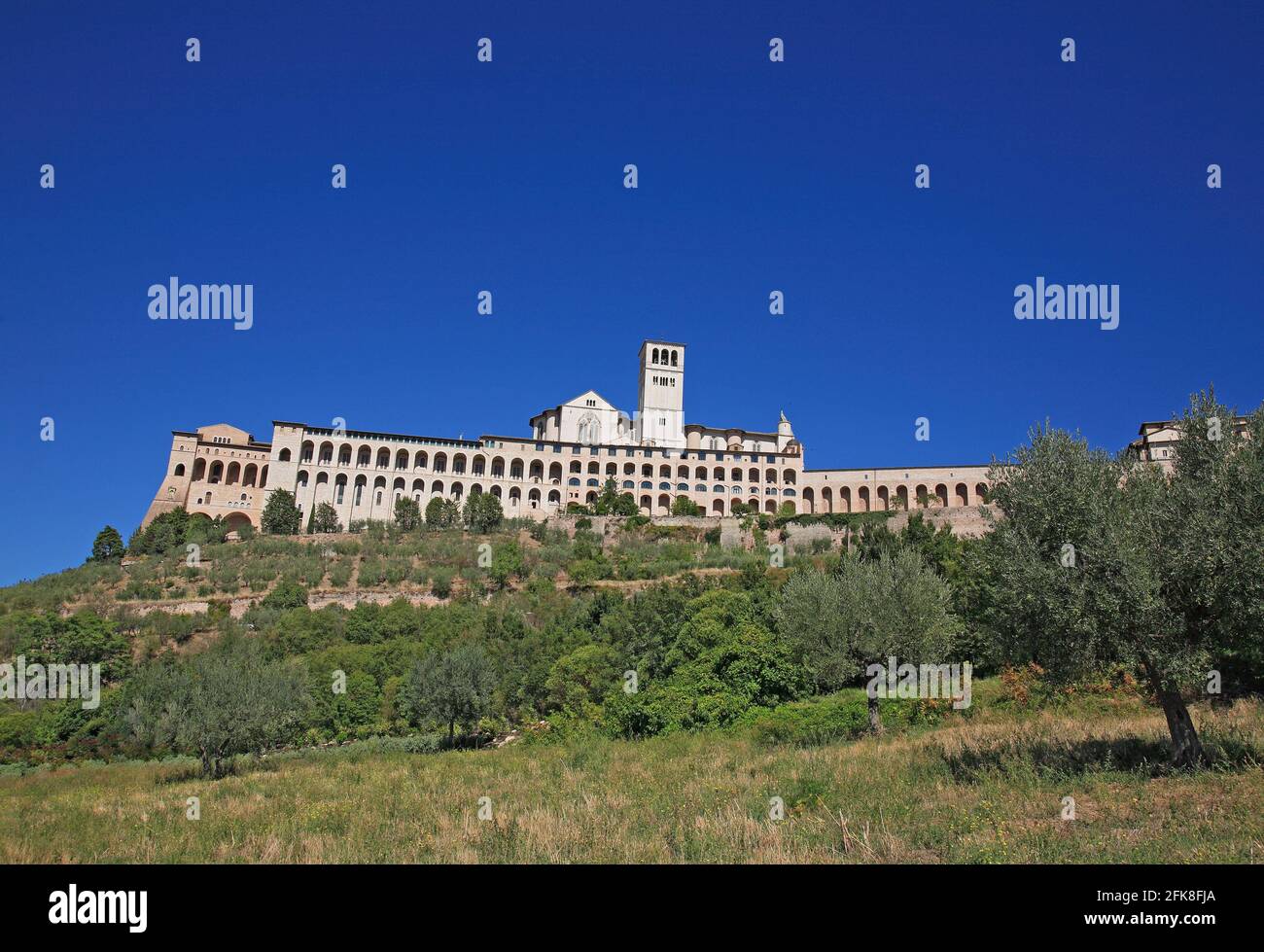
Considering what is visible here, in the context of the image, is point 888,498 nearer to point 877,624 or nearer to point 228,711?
point 877,624

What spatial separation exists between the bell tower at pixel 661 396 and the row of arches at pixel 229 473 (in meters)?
51.3

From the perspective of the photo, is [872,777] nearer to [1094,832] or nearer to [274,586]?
[1094,832]

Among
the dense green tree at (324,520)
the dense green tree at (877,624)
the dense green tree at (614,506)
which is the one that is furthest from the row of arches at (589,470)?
the dense green tree at (877,624)

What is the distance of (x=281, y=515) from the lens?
275ft

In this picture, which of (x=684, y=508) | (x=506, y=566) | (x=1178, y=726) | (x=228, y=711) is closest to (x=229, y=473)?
(x=684, y=508)

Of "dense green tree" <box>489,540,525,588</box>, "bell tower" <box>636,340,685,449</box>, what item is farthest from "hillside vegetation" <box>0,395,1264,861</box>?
"bell tower" <box>636,340,685,449</box>

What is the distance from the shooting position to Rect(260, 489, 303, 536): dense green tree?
8275 centimetres

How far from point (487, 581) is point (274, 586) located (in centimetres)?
1544

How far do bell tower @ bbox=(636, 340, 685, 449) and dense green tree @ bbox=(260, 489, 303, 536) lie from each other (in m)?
48.3

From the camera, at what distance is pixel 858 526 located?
2852 inches

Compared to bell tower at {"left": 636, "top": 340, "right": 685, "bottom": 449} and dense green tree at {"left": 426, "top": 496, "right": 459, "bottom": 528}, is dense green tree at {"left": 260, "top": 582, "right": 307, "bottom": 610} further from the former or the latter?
bell tower at {"left": 636, "top": 340, "right": 685, "bottom": 449}

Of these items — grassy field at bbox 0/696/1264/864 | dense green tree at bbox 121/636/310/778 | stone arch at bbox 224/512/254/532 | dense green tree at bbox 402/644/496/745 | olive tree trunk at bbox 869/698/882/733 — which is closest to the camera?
grassy field at bbox 0/696/1264/864

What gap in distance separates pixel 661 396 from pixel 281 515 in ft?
185
